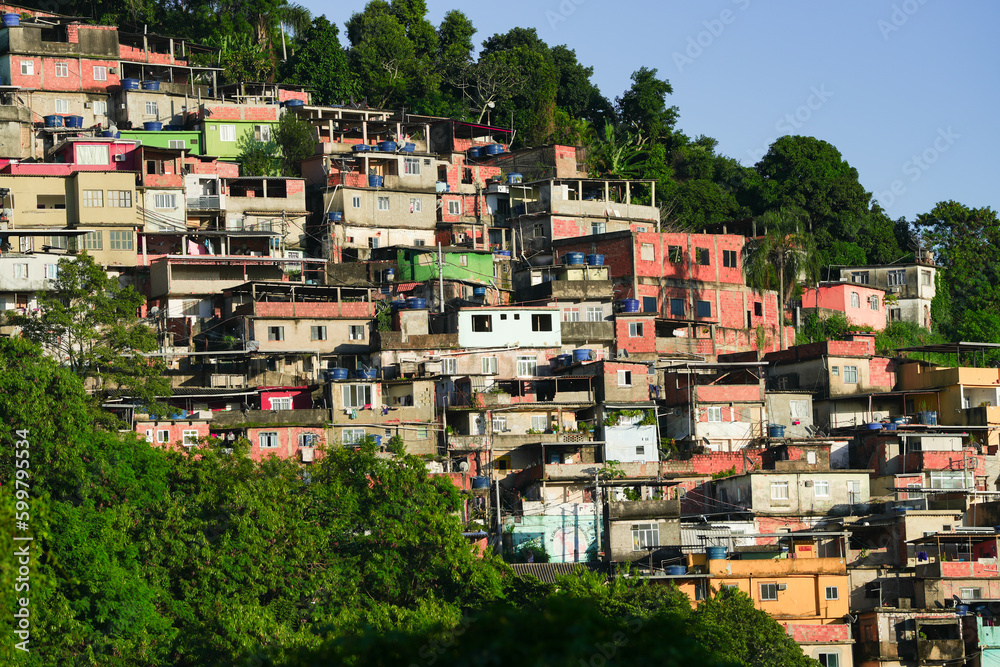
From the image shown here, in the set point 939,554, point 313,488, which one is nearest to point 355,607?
point 313,488

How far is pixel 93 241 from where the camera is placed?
6153cm

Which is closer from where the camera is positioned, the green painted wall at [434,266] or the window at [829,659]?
the window at [829,659]

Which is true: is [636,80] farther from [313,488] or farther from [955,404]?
[313,488]

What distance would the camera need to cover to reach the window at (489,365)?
2309 inches

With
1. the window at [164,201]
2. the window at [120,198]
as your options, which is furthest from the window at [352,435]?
the window at [164,201]

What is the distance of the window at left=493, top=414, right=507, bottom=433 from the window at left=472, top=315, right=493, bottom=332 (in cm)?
439

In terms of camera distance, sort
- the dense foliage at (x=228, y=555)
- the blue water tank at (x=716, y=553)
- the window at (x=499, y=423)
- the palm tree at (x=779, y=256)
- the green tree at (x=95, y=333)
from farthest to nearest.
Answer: the palm tree at (x=779, y=256) → the window at (x=499, y=423) → the green tree at (x=95, y=333) → the blue water tank at (x=716, y=553) → the dense foliage at (x=228, y=555)

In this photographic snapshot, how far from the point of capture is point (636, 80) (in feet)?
287

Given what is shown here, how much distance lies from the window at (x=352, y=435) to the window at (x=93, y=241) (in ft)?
46.8

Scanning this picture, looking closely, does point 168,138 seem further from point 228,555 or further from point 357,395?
point 228,555

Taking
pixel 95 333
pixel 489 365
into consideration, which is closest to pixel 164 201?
pixel 95 333

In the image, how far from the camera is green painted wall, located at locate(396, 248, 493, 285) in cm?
6456

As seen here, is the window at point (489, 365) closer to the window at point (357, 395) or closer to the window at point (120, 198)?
the window at point (357, 395)

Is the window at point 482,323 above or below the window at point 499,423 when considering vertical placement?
above
